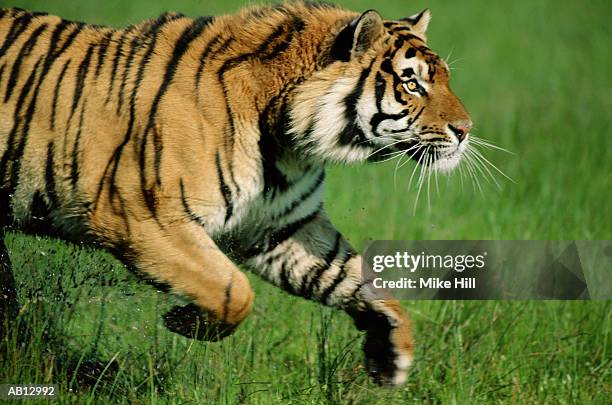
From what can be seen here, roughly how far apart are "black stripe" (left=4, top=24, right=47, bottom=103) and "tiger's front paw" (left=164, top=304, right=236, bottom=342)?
0.94m

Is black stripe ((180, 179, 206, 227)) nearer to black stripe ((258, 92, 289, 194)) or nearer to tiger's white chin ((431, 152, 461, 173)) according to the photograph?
black stripe ((258, 92, 289, 194))

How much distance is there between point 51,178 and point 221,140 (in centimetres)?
58

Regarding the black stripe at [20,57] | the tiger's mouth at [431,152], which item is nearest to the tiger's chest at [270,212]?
the tiger's mouth at [431,152]

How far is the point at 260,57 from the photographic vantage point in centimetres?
308

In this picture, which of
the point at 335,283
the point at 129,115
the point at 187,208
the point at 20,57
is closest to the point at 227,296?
Result: the point at 187,208

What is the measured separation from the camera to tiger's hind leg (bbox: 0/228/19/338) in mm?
3211

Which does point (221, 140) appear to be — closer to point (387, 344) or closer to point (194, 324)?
point (194, 324)

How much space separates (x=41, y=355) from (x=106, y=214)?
1.54ft

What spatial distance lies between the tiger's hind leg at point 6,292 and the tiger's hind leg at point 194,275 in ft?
1.75

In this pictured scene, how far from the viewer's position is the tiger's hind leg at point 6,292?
10.5ft

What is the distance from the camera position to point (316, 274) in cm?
330

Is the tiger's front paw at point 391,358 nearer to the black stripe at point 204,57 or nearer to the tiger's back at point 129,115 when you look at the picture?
the tiger's back at point 129,115

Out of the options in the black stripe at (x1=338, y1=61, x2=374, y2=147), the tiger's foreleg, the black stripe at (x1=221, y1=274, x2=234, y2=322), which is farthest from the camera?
the tiger's foreleg

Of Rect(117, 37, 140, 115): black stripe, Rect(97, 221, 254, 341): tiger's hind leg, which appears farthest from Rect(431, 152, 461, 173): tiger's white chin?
Rect(117, 37, 140, 115): black stripe
